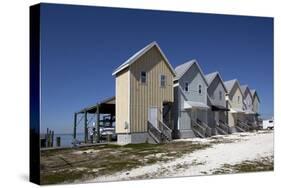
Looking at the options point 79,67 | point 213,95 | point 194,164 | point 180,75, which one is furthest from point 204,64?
point 79,67

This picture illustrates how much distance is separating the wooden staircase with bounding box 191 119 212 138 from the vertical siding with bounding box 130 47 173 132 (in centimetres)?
105

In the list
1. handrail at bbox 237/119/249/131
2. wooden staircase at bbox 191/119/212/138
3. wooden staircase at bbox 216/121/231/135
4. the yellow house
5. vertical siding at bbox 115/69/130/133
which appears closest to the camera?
vertical siding at bbox 115/69/130/133

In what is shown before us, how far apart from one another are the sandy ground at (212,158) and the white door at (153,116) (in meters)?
1.15

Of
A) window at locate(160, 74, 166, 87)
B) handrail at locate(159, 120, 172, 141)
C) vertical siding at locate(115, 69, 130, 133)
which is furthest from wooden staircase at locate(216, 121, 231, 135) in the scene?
vertical siding at locate(115, 69, 130, 133)

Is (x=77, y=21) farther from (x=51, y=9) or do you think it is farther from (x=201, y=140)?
(x=201, y=140)

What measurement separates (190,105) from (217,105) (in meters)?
1.20

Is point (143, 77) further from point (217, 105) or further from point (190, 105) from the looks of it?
point (217, 105)

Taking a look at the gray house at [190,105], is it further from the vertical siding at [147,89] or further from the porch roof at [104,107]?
the porch roof at [104,107]

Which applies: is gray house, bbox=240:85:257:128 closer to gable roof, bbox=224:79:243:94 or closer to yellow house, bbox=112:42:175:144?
gable roof, bbox=224:79:243:94

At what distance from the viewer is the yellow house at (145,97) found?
12.6 metres

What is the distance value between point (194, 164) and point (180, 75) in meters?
2.56

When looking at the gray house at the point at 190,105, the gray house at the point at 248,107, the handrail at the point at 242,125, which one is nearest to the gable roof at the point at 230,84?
the gray house at the point at 248,107

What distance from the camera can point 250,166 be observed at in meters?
13.8

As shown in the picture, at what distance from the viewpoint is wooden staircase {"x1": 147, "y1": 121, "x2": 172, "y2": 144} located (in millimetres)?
13047
